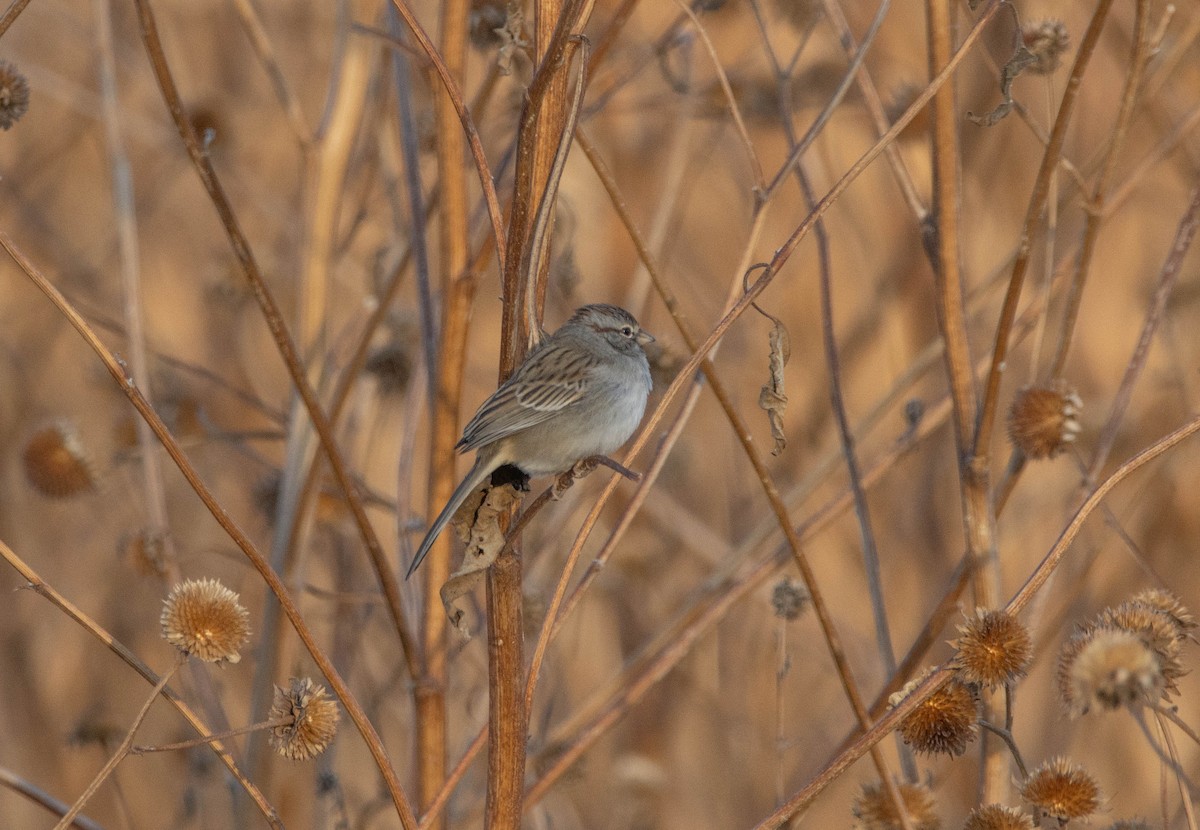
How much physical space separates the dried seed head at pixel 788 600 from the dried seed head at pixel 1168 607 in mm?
1067

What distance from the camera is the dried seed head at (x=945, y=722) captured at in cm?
206

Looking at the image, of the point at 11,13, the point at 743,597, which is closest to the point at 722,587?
the point at 743,597

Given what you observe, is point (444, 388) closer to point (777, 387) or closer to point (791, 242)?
point (777, 387)

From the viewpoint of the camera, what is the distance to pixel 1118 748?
18.0ft

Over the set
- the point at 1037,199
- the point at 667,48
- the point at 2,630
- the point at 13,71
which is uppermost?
the point at 2,630

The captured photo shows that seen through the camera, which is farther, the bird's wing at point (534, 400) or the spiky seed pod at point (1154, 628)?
the bird's wing at point (534, 400)

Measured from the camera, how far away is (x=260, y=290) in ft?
7.20

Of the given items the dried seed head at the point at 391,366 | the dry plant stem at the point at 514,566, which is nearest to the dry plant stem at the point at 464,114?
the dry plant stem at the point at 514,566

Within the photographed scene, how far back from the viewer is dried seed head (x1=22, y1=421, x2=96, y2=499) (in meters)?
3.70

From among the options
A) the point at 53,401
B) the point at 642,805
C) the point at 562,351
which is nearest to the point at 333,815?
the point at 562,351

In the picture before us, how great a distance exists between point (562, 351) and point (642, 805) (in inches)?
131

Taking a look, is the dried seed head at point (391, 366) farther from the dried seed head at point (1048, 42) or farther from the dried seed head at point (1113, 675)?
the dried seed head at point (1113, 675)

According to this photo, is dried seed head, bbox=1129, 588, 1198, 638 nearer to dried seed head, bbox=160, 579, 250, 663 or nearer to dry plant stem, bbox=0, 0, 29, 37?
dried seed head, bbox=160, 579, 250, 663

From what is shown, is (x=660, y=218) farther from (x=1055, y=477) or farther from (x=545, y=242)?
(x=1055, y=477)
